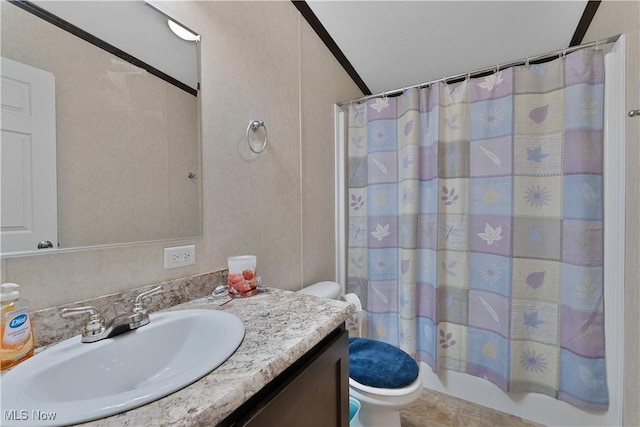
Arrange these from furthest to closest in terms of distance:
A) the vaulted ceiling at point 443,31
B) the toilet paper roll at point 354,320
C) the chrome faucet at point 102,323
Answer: the toilet paper roll at point 354,320
the vaulted ceiling at point 443,31
the chrome faucet at point 102,323

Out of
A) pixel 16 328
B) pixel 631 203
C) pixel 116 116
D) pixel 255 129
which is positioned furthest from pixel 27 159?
pixel 631 203

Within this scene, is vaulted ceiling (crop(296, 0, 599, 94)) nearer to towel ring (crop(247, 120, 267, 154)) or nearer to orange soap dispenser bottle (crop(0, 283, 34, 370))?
towel ring (crop(247, 120, 267, 154))

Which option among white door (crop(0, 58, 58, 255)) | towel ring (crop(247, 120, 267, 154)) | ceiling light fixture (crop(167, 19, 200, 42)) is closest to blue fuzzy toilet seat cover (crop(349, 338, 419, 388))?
towel ring (crop(247, 120, 267, 154))

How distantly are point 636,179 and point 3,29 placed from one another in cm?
205

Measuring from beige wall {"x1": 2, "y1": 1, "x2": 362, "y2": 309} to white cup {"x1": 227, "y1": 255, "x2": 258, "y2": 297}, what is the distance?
0.11 metres

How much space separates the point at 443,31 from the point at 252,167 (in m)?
1.36

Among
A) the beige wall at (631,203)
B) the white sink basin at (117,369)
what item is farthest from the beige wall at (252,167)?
the beige wall at (631,203)

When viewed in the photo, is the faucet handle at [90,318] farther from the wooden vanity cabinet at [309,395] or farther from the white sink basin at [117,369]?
the wooden vanity cabinet at [309,395]

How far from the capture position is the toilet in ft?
3.66

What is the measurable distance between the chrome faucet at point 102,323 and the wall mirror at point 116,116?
0.58 ft

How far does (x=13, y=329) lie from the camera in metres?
0.53

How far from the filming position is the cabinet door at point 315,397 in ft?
1.77

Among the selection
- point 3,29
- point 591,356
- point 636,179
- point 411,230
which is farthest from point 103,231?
point 591,356

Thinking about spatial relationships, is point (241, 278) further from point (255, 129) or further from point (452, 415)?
point (452, 415)
